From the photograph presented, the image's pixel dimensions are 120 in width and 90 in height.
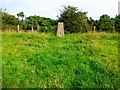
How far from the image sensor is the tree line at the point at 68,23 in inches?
1163

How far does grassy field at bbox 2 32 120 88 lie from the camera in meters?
8.67

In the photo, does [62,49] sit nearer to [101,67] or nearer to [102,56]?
[102,56]

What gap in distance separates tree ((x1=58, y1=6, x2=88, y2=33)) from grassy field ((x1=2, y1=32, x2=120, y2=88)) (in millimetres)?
17534

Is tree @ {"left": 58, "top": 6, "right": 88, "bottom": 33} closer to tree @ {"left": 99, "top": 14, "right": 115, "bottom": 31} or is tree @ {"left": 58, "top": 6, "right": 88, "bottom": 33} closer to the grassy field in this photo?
tree @ {"left": 99, "top": 14, "right": 115, "bottom": 31}

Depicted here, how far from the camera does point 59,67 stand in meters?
9.55

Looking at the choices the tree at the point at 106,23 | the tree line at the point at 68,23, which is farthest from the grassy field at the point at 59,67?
the tree at the point at 106,23

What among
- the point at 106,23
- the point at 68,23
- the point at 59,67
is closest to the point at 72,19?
the point at 68,23

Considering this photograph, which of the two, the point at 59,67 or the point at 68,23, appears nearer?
the point at 59,67

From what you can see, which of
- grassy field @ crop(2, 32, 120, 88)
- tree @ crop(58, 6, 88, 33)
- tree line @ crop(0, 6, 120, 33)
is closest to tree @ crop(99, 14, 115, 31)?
tree line @ crop(0, 6, 120, 33)

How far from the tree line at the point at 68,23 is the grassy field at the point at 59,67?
11.7 metres

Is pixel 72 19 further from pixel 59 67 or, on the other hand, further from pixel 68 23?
pixel 59 67

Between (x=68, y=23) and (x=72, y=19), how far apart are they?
28.8 inches

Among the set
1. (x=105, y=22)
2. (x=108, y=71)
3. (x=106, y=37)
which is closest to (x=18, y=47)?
(x=108, y=71)

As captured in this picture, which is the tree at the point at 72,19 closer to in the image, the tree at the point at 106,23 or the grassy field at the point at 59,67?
the tree at the point at 106,23
